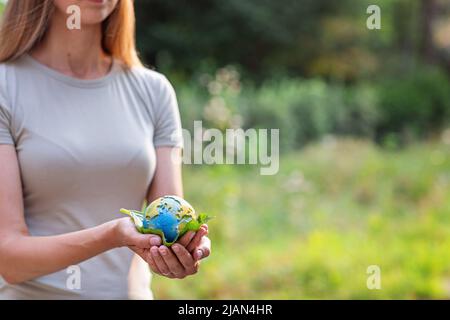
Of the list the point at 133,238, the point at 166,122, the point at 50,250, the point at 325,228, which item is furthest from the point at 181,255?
the point at 325,228

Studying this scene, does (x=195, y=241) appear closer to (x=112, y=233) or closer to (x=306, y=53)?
(x=112, y=233)

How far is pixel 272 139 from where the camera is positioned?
30.2ft

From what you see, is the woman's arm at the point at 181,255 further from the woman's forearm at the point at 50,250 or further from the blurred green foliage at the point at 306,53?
the blurred green foliage at the point at 306,53

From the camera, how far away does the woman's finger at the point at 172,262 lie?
1.73 m

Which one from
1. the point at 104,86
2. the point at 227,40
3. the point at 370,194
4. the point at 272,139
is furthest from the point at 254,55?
the point at 104,86

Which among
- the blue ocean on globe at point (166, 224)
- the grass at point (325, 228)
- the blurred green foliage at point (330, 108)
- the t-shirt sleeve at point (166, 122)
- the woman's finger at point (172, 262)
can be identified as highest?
the t-shirt sleeve at point (166, 122)

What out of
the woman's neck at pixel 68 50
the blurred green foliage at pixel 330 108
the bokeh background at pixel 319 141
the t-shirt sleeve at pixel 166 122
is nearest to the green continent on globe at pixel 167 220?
the t-shirt sleeve at pixel 166 122

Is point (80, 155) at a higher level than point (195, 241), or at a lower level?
higher

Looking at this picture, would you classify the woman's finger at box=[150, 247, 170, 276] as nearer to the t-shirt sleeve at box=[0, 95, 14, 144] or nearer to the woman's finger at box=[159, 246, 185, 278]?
the woman's finger at box=[159, 246, 185, 278]

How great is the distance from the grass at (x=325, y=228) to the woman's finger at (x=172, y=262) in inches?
125

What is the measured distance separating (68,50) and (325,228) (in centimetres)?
437

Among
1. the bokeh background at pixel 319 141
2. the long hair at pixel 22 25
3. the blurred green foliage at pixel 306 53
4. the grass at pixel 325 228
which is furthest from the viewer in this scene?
the blurred green foliage at pixel 306 53

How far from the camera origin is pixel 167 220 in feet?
5.94

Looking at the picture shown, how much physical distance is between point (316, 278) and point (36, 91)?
11.9 feet
